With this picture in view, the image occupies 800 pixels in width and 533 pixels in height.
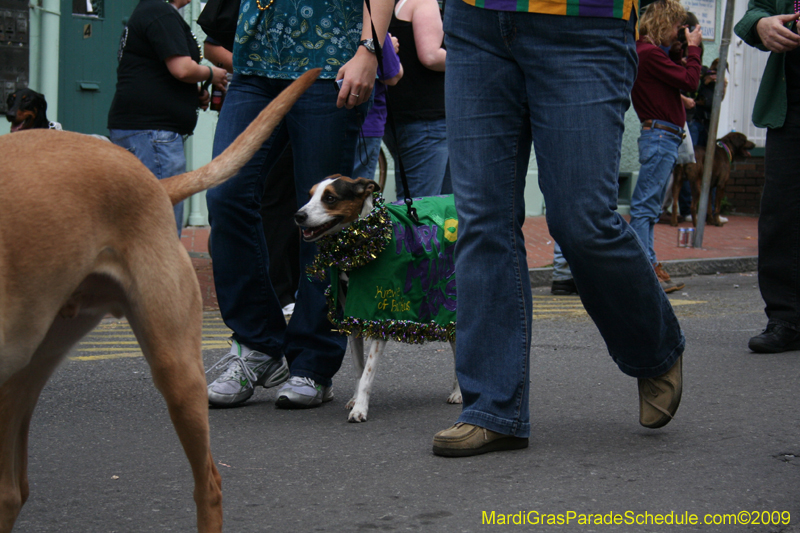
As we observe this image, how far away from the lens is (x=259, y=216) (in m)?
3.57

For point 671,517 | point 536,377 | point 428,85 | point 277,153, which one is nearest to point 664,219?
point 428,85

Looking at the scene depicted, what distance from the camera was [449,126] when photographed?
9.67 feet

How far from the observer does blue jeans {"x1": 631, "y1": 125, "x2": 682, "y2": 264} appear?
23.9 ft

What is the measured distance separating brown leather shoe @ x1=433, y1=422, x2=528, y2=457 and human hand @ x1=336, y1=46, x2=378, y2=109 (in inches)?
49.4

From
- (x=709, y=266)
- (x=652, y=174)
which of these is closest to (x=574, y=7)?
(x=652, y=174)

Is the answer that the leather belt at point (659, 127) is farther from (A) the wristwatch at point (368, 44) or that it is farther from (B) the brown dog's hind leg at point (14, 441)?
(B) the brown dog's hind leg at point (14, 441)

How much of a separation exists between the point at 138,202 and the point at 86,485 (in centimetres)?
95

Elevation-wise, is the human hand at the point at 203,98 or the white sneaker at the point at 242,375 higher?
the human hand at the point at 203,98

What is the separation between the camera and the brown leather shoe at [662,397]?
297 cm

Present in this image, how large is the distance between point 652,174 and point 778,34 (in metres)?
2.90

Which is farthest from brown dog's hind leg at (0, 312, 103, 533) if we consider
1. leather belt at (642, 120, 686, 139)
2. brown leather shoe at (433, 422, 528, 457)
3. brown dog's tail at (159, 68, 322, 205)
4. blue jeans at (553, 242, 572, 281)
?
leather belt at (642, 120, 686, 139)

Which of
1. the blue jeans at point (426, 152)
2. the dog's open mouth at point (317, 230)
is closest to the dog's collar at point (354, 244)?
the dog's open mouth at point (317, 230)

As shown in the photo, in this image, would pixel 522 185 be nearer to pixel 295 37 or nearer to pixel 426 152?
pixel 295 37

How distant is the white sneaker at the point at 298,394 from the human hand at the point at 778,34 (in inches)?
111
